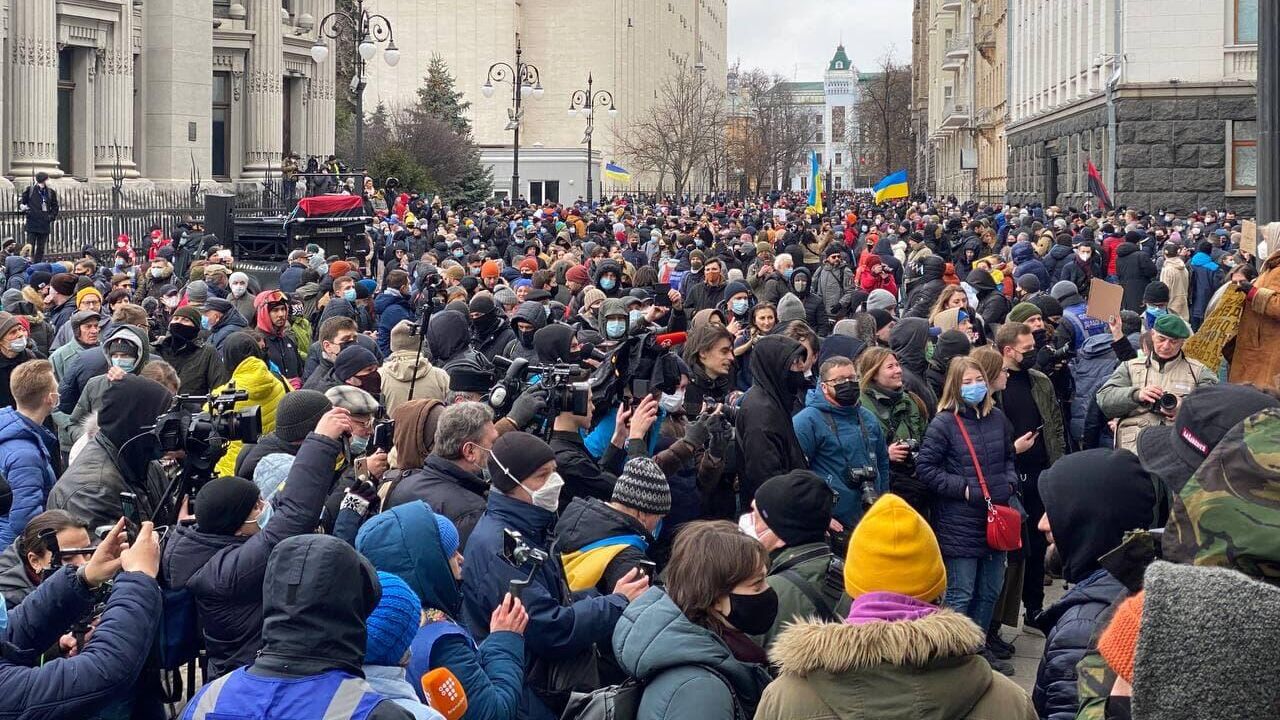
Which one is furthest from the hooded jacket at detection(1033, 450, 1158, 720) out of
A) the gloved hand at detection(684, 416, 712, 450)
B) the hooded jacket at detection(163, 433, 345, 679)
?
the gloved hand at detection(684, 416, 712, 450)

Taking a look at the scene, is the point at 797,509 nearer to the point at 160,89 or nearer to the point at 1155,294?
the point at 1155,294

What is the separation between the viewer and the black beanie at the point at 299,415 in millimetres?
6816

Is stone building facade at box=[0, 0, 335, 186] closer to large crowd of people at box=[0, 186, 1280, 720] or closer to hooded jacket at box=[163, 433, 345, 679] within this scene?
large crowd of people at box=[0, 186, 1280, 720]

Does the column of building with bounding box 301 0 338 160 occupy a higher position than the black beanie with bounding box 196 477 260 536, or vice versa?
the column of building with bounding box 301 0 338 160

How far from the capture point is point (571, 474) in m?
6.70

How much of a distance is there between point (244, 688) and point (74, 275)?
10959 millimetres

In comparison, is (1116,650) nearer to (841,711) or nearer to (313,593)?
(841,711)

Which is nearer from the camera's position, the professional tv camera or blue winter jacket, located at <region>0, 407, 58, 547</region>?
the professional tv camera

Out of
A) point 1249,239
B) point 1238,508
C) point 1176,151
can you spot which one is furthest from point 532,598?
point 1176,151

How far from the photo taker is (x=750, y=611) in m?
4.36

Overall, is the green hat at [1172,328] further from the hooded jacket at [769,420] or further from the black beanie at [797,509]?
the black beanie at [797,509]

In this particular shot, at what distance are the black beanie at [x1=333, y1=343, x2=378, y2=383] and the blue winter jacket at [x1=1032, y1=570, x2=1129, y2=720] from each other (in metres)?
5.10

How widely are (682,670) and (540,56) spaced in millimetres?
84582

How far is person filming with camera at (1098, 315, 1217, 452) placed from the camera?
8047 millimetres
